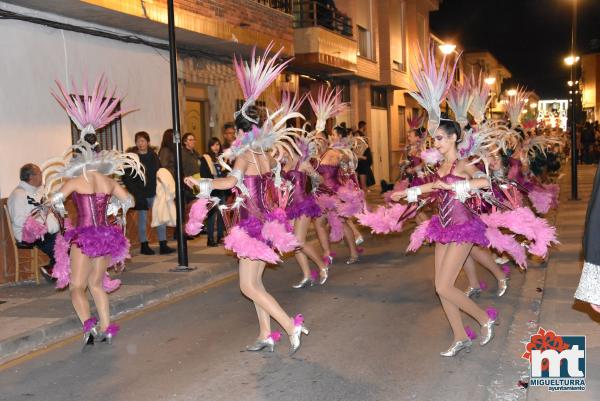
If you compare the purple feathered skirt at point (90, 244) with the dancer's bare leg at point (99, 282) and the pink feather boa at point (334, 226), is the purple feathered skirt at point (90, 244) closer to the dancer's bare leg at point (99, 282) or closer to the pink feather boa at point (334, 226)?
the dancer's bare leg at point (99, 282)

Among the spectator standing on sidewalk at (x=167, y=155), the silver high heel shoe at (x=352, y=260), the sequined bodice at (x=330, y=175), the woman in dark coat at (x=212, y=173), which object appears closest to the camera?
the sequined bodice at (x=330, y=175)

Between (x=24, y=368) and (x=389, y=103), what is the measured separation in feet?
90.1

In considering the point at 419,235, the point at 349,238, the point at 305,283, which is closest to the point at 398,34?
the point at 349,238

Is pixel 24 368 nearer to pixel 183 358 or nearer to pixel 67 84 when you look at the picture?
pixel 183 358

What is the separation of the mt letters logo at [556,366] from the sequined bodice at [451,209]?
49.8 inches

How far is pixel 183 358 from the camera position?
268 inches

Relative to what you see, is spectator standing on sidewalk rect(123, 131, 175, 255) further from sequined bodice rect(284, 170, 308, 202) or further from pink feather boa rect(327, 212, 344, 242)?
sequined bodice rect(284, 170, 308, 202)

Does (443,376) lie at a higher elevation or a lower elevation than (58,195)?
lower

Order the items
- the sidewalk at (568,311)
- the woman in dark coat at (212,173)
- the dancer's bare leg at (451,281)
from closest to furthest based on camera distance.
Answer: the sidewalk at (568,311), the dancer's bare leg at (451,281), the woman in dark coat at (212,173)

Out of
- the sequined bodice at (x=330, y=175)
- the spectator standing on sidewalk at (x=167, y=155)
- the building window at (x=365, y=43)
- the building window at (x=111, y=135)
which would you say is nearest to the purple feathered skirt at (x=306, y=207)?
the sequined bodice at (x=330, y=175)

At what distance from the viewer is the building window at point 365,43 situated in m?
29.0

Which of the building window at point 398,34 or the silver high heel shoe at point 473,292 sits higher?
the building window at point 398,34

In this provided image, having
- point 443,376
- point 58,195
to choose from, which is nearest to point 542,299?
point 443,376

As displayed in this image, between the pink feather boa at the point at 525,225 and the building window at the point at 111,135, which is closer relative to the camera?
the pink feather boa at the point at 525,225
